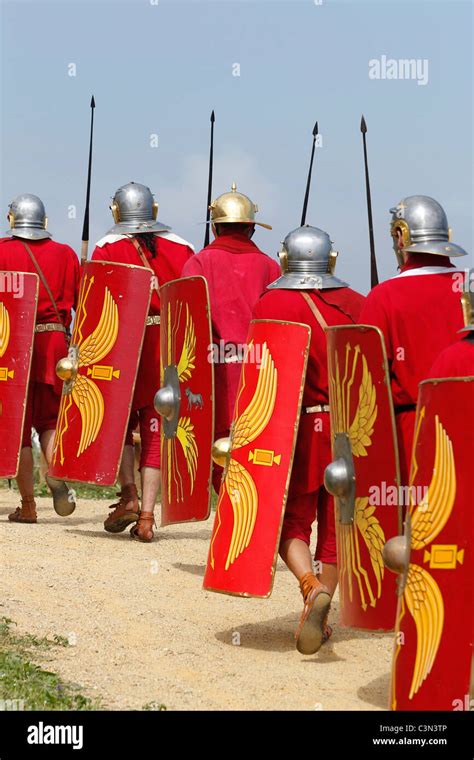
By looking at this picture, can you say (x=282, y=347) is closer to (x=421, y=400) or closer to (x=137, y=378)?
(x=421, y=400)

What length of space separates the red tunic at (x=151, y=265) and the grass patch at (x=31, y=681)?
2.60 metres

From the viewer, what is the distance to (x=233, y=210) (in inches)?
310

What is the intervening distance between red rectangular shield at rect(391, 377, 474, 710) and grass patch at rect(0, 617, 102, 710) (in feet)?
3.97

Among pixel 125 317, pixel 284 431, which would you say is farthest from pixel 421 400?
pixel 125 317

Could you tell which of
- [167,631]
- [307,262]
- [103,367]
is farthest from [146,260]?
[167,631]

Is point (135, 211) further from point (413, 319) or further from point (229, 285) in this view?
point (413, 319)

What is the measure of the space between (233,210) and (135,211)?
1.42 m

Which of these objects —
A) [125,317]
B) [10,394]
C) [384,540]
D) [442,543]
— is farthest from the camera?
[10,394]

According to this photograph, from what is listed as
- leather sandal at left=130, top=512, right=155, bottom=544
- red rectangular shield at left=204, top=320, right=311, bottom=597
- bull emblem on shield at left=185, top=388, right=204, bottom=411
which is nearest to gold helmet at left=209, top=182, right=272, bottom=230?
bull emblem on shield at left=185, top=388, right=204, bottom=411

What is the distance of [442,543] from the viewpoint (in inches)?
189

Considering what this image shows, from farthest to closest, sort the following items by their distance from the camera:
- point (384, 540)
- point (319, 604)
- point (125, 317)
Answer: point (125, 317) < point (319, 604) < point (384, 540)

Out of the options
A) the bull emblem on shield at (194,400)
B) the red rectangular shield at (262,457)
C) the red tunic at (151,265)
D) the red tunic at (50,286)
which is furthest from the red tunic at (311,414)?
the red tunic at (50,286)

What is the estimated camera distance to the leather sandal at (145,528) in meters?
9.14

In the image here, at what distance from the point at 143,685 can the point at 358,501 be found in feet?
3.40
